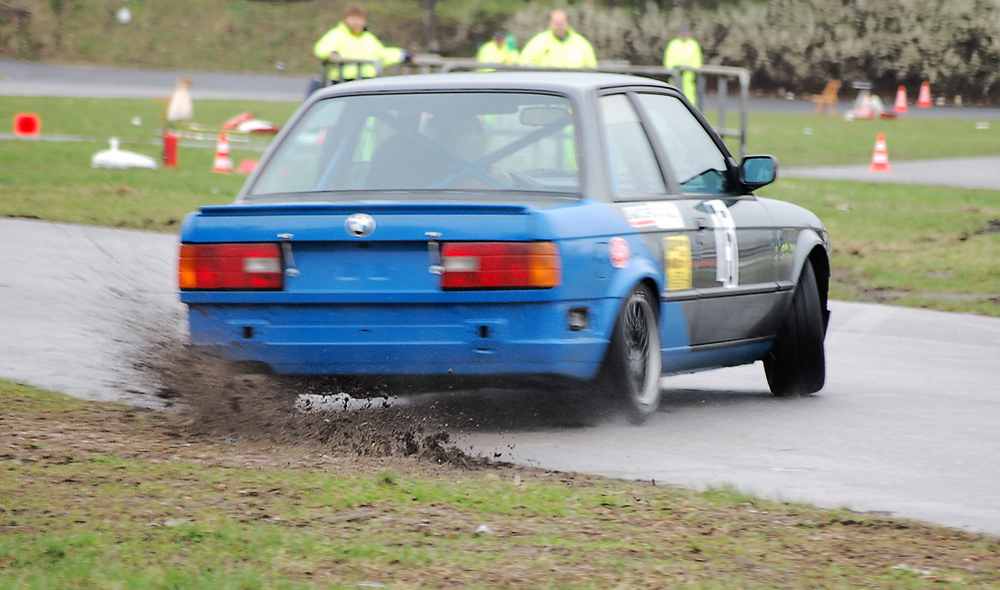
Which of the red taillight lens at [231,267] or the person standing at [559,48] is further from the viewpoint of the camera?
the person standing at [559,48]

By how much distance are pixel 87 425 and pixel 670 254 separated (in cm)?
250

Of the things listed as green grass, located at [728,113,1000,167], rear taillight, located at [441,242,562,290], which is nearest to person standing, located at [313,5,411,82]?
green grass, located at [728,113,1000,167]

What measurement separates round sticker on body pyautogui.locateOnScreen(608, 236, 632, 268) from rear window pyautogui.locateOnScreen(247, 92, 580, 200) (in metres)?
0.29

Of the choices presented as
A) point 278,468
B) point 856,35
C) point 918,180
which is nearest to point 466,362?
point 278,468

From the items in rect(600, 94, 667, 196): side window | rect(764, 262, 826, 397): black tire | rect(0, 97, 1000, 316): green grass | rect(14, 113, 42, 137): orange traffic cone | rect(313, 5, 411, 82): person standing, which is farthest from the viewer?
rect(14, 113, 42, 137): orange traffic cone

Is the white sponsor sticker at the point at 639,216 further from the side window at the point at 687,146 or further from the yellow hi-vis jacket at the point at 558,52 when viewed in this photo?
the yellow hi-vis jacket at the point at 558,52

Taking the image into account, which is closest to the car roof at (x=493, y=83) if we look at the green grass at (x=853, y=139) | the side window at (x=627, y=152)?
the side window at (x=627, y=152)

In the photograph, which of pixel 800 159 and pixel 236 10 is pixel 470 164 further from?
pixel 236 10

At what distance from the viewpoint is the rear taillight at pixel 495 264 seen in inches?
231

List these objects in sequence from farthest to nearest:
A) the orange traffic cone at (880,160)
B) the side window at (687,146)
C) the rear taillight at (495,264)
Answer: the orange traffic cone at (880,160) < the side window at (687,146) < the rear taillight at (495,264)

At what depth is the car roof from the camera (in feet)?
22.3

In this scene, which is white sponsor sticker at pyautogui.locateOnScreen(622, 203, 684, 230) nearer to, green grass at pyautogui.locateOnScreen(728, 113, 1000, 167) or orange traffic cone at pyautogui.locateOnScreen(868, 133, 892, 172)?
orange traffic cone at pyautogui.locateOnScreen(868, 133, 892, 172)

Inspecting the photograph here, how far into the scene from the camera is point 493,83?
22.5 ft

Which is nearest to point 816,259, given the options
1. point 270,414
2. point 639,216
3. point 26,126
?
point 639,216
